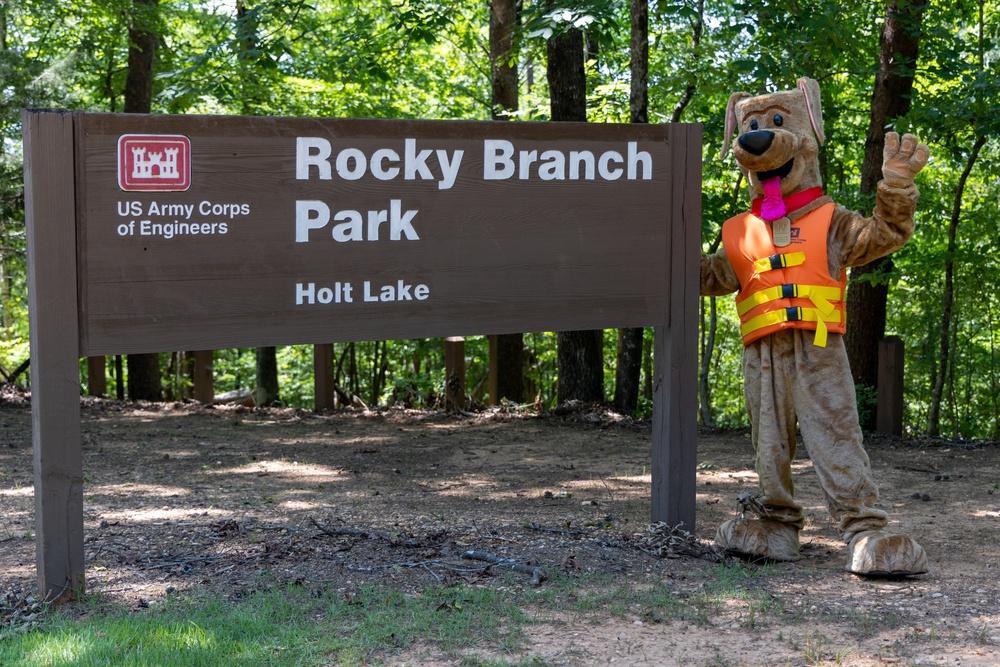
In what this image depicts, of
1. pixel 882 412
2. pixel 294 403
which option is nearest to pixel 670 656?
pixel 882 412

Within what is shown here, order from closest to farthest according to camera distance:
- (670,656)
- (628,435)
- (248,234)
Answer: (670,656) < (248,234) < (628,435)

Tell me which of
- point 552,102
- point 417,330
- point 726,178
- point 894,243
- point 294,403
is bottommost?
point 294,403

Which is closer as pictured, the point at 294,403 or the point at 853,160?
the point at 853,160

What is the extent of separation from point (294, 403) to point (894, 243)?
16249 millimetres

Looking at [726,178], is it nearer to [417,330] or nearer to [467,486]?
[467,486]

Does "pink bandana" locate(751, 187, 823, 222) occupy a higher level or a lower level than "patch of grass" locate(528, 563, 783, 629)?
higher

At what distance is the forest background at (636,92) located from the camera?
851cm

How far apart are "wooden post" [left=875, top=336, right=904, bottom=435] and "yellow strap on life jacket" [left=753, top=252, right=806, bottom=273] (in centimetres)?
442

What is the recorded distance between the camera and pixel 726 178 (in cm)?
1049

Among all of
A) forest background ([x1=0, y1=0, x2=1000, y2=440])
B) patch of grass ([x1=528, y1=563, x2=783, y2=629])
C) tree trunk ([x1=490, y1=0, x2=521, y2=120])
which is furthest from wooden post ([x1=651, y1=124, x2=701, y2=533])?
tree trunk ([x1=490, y1=0, x2=521, y2=120])

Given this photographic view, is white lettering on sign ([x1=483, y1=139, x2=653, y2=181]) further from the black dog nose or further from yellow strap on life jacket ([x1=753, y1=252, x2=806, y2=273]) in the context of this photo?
yellow strap on life jacket ([x1=753, y1=252, x2=806, y2=273])

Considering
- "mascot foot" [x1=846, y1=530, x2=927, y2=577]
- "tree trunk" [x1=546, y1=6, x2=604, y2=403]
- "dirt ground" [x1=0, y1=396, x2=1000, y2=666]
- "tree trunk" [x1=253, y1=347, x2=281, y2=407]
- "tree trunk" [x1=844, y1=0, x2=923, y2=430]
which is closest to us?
"dirt ground" [x1=0, y1=396, x2=1000, y2=666]

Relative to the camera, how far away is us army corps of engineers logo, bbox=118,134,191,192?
13.1 feet

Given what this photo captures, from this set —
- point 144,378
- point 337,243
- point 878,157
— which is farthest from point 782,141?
point 144,378
